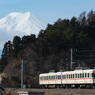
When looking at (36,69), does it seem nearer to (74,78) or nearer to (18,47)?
(18,47)

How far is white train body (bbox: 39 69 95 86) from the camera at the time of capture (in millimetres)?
37984

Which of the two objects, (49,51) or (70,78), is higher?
(49,51)

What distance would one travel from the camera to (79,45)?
70000 millimetres

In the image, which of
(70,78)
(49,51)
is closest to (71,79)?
(70,78)

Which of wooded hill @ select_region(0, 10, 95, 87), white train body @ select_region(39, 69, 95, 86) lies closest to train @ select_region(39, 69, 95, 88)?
white train body @ select_region(39, 69, 95, 86)

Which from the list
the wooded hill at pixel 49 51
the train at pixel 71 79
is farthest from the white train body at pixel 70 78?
the wooded hill at pixel 49 51

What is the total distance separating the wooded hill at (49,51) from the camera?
6712 cm

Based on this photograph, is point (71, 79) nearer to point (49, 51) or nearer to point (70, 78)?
point (70, 78)

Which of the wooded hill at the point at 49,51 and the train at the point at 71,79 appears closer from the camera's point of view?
the train at the point at 71,79

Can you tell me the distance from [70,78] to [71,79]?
0.32m

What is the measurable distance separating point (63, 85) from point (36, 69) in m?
23.4

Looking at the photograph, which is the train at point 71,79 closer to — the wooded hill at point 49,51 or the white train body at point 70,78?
the white train body at point 70,78

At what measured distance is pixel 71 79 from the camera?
137 feet

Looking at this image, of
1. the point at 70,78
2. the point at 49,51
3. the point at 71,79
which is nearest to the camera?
the point at 71,79
